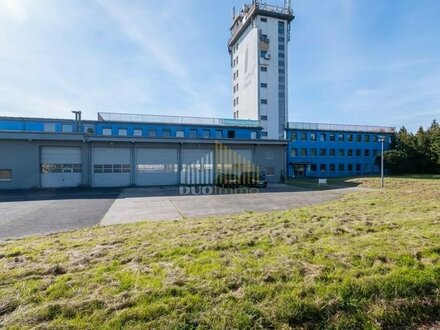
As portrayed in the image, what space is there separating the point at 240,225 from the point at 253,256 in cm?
250

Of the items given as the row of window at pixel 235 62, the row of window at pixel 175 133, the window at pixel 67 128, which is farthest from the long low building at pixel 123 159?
the row of window at pixel 235 62

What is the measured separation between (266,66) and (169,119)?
22716mm

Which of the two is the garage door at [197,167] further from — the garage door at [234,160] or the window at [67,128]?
the window at [67,128]

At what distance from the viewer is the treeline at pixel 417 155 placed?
39875 millimetres

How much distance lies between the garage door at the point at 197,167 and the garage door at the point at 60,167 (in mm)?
9575

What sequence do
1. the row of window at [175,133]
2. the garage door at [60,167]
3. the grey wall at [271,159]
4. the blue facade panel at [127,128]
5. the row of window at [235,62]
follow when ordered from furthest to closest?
the row of window at [235,62]
the row of window at [175,133]
the blue facade panel at [127,128]
the grey wall at [271,159]
the garage door at [60,167]

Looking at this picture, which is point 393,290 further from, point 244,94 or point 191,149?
point 244,94

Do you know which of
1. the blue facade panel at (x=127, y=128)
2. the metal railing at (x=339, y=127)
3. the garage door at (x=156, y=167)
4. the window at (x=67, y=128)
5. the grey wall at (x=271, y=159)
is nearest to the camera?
the garage door at (x=156, y=167)

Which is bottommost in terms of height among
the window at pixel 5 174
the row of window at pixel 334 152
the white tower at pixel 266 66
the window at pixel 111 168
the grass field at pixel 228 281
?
the grass field at pixel 228 281

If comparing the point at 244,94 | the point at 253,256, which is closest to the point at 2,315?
the point at 253,256

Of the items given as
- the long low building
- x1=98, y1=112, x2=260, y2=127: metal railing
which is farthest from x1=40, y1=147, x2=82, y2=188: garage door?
x1=98, y1=112, x2=260, y2=127: metal railing

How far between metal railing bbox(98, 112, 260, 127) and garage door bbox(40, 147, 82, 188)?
14.7 metres

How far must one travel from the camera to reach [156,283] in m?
3.29

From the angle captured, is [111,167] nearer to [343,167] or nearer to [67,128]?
[67,128]
